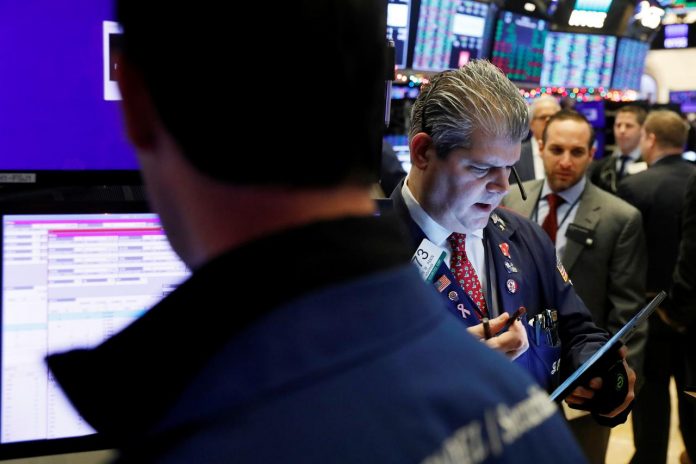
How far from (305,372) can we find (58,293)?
840 mm

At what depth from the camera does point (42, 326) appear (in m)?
1.23

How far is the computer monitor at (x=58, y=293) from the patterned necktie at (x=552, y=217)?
2424 millimetres

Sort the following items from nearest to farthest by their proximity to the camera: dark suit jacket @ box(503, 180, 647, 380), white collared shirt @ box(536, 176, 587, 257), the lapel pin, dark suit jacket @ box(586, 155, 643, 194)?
the lapel pin < dark suit jacket @ box(503, 180, 647, 380) < white collared shirt @ box(536, 176, 587, 257) < dark suit jacket @ box(586, 155, 643, 194)

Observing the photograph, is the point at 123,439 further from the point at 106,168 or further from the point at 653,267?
the point at 653,267

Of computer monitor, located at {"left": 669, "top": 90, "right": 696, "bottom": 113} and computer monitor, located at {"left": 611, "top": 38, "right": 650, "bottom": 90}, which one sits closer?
computer monitor, located at {"left": 611, "top": 38, "right": 650, "bottom": 90}

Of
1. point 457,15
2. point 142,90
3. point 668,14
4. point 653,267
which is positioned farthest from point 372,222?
point 668,14

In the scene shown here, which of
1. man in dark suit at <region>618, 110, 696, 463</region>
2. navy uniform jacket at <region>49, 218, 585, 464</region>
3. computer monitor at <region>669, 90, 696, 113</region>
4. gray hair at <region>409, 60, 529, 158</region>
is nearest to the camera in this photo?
navy uniform jacket at <region>49, 218, 585, 464</region>

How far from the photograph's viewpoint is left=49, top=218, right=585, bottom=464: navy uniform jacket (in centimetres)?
51

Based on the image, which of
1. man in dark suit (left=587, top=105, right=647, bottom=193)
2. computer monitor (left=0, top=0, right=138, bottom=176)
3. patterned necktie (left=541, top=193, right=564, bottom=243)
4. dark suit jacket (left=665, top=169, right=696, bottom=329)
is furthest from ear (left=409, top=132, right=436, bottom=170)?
man in dark suit (left=587, top=105, right=647, bottom=193)

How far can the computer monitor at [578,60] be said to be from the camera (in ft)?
19.8

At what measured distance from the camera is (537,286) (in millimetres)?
1945

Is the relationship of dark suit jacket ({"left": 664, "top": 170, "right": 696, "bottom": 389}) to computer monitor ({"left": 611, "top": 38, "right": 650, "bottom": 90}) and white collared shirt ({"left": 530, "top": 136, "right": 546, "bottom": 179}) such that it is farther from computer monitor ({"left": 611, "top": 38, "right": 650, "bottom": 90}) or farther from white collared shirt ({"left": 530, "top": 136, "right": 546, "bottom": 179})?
computer monitor ({"left": 611, "top": 38, "right": 650, "bottom": 90})

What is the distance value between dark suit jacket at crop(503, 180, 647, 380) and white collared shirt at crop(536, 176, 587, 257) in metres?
0.08

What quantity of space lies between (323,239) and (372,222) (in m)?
0.06
